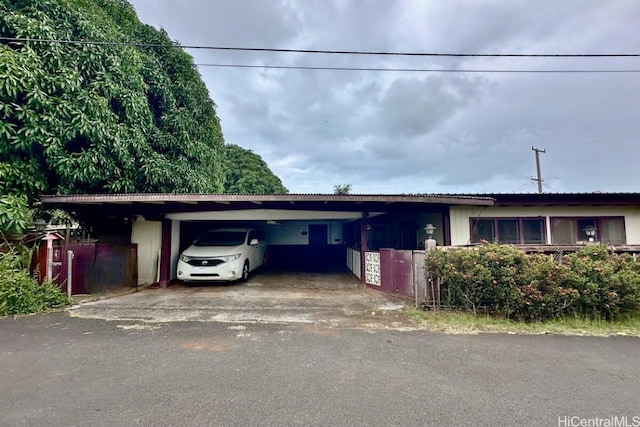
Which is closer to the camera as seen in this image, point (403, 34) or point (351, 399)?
point (351, 399)

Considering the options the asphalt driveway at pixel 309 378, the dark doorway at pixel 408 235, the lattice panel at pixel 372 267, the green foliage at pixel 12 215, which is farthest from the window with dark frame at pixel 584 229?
the green foliage at pixel 12 215

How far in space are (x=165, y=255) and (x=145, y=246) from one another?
2.09ft

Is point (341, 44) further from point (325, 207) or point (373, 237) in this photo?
point (373, 237)

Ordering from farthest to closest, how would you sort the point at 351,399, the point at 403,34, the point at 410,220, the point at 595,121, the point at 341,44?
1. the point at 595,121
2. the point at 410,220
3. the point at 403,34
4. the point at 341,44
5. the point at 351,399

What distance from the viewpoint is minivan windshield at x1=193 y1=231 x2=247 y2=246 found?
9.20 m

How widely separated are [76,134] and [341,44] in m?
6.67

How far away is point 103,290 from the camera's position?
7730 millimetres

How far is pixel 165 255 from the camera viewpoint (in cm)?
860

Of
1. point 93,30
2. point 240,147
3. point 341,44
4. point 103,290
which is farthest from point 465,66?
point 240,147

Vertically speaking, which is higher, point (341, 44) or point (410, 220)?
point (341, 44)

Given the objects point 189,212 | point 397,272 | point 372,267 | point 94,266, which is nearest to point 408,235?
point 372,267

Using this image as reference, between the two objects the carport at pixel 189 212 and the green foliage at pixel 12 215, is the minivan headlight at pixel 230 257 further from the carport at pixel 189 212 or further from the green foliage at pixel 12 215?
the green foliage at pixel 12 215

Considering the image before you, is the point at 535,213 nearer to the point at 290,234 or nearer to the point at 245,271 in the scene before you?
the point at 245,271

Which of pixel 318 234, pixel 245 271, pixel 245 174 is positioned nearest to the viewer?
pixel 245 271
